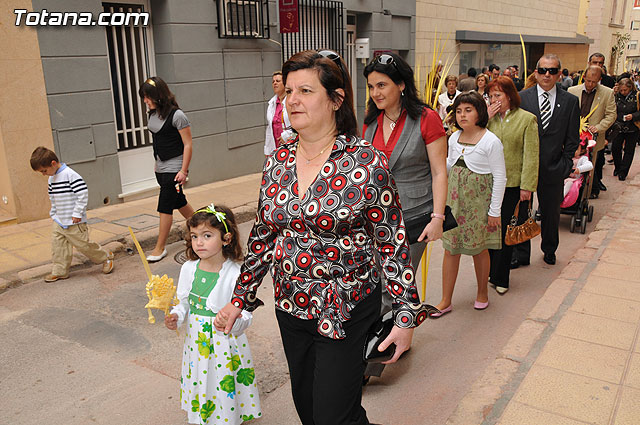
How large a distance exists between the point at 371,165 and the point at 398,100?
57.1 inches

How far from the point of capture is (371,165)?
2225mm

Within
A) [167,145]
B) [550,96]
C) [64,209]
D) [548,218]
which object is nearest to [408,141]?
[550,96]

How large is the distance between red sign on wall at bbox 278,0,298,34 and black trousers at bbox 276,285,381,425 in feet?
28.1

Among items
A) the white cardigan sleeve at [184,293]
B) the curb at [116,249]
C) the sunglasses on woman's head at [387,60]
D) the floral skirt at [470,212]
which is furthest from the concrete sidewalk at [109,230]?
the sunglasses on woman's head at [387,60]

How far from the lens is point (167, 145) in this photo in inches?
236

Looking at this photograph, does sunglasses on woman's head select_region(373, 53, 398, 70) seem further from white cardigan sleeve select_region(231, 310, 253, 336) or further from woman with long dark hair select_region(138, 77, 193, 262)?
woman with long dark hair select_region(138, 77, 193, 262)

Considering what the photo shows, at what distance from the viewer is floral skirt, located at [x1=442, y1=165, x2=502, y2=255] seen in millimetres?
4480

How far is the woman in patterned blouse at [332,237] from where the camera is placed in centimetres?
221

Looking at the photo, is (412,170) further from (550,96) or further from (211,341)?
(550,96)

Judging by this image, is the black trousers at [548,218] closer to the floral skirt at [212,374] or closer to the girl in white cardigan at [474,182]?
the girl in white cardigan at [474,182]

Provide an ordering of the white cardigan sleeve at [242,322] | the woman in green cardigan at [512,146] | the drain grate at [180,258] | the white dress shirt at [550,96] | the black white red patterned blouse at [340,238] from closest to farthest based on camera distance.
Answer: the black white red patterned blouse at [340,238], the white cardigan sleeve at [242,322], the woman in green cardigan at [512,146], the white dress shirt at [550,96], the drain grate at [180,258]

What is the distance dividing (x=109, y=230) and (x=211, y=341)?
4213mm

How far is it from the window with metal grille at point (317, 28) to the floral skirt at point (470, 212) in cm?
705
